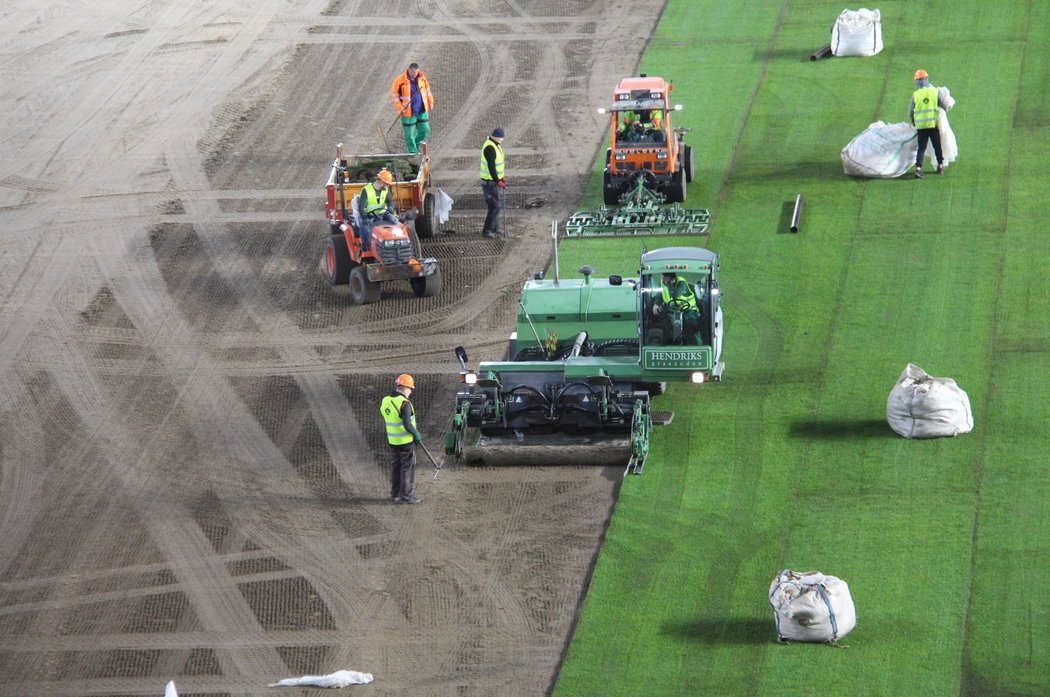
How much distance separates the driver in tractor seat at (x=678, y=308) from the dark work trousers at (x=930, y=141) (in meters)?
10.1

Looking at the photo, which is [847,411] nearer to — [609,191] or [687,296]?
[687,296]

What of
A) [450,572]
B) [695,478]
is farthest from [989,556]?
[450,572]

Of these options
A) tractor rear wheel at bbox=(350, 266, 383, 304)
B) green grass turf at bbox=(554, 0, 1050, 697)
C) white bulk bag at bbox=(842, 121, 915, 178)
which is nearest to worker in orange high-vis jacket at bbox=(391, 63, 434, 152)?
green grass turf at bbox=(554, 0, 1050, 697)

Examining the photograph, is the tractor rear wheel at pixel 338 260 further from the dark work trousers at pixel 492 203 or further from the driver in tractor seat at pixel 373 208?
the dark work trousers at pixel 492 203

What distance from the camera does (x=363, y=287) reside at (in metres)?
27.6

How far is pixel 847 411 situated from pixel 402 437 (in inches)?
247

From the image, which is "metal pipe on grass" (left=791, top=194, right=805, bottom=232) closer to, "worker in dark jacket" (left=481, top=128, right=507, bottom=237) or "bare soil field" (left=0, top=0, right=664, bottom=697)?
"bare soil field" (left=0, top=0, right=664, bottom=697)

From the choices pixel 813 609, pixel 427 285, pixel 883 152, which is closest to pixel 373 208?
pixel 427 285

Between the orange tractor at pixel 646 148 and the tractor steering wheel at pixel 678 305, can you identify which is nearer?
the tractor steering wheel at pixel 678 305

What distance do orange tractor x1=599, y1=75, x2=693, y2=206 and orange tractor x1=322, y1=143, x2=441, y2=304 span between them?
3.45 m

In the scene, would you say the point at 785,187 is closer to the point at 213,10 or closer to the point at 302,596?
the point at 302,596

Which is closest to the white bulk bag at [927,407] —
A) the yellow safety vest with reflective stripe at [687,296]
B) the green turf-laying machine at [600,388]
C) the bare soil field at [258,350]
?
the green turf-laying machine at [600,388]

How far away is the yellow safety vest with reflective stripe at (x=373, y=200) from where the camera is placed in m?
27.5

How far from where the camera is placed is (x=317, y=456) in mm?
23031
